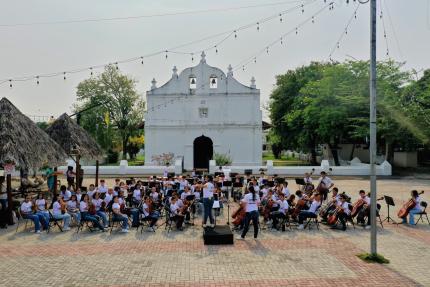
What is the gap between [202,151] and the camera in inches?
1563

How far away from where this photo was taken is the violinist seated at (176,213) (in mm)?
13758

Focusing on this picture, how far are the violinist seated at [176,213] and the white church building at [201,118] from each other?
78.6 ft

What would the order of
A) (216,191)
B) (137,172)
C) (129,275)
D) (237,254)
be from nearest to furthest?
(129,275) < (237,254) < (216,191) < (137,172)

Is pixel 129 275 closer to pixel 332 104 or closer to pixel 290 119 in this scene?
pixel 332 104

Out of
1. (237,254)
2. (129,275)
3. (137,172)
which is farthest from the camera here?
(137,172)

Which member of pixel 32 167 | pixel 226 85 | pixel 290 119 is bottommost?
pixel 32 167

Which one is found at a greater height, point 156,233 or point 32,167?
point 32,167

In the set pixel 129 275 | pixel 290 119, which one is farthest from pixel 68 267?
pixel 290 119

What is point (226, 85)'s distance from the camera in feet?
126

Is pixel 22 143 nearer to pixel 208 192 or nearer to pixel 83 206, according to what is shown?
pixel 83 206

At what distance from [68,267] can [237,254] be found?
426 cm

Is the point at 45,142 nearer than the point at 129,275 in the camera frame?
No

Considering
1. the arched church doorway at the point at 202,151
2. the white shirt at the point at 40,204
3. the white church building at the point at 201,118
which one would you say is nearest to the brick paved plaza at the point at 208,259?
the white shirt at the point at 40,204

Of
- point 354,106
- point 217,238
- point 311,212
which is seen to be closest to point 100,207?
point 217,238
